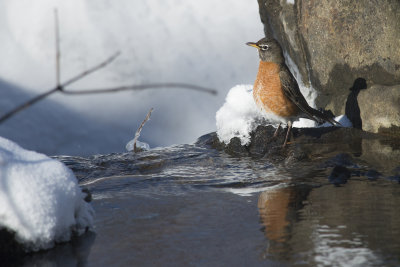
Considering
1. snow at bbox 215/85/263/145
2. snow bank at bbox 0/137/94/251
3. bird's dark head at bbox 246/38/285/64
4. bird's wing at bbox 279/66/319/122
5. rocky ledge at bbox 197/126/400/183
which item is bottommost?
snow bank at bbox 0/137/94/251

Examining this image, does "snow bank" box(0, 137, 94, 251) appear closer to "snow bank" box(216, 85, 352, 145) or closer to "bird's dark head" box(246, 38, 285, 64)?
"snow bank" box(216, 85, 352, 145)

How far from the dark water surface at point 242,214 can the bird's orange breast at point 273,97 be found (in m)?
0.77

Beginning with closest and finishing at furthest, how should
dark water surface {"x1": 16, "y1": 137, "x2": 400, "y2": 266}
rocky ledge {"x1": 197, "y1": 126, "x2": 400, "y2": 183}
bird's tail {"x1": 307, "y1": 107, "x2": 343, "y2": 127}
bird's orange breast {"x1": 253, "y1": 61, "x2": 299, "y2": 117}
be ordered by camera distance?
dark water surface {"x1": 16, "y1": 137, "x2": 400, "y2": 266}, rocky ledge {"x1": 197, "y1": 126, "x2": 400, "y2": 183}, bird's orange breast {"x1": 253, "y1": 61, "x2": 299, "y2": 117}, bird's tail {"x1": 307, "y1": 107, "x2": 343, "y2": 127}

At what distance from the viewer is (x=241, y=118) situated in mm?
6820

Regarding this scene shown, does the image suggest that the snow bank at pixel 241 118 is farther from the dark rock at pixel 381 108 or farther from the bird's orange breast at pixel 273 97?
the dark rock at pixel 381 108

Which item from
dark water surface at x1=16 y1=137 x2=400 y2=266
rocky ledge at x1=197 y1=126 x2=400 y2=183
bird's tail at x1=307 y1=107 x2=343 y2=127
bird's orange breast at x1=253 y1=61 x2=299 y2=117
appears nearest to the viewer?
dark water surface at x1=16 y1=137 x2=400 y2=266

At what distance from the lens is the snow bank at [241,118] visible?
6.65 metres

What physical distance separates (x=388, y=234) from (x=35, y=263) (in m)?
1.94

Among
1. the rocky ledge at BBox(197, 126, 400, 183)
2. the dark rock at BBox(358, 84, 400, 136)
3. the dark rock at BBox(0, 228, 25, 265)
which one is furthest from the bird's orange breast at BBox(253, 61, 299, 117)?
the dark rock at BBox(0, 228, 25, 265)

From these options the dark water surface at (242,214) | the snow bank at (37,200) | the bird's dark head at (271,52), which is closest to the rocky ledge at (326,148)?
the dark water surface at (242,214)

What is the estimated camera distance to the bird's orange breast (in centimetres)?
640

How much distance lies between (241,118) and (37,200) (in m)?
3.99

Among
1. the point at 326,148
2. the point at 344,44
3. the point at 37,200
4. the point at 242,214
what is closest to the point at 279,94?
the point at 326,148

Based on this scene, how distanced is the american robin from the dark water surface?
781 mm
